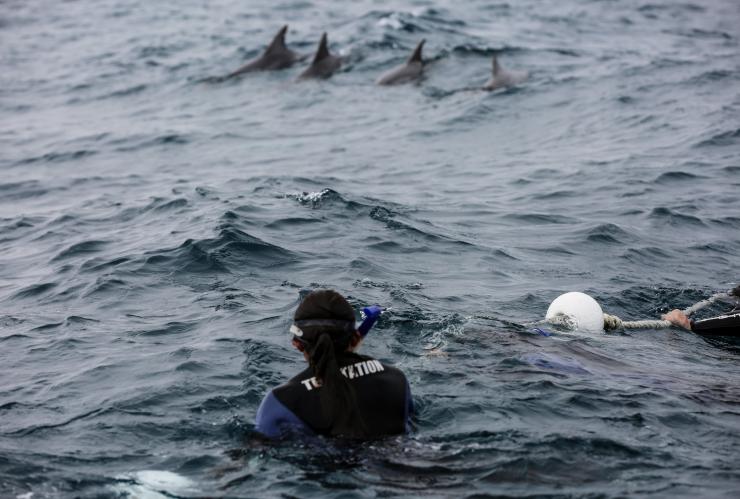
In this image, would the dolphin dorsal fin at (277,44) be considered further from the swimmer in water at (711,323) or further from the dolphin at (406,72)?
the swimmer in water at (711,323)

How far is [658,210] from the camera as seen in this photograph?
41.5ft

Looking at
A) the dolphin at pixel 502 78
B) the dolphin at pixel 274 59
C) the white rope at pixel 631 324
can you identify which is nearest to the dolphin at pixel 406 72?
the dolphin at pixel 502 78

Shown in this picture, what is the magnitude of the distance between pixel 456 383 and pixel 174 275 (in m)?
4.22

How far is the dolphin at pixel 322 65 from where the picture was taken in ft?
75.1

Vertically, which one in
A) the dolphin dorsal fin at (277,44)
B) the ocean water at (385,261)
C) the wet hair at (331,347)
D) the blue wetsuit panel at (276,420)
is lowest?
the ocean water at (385,261)

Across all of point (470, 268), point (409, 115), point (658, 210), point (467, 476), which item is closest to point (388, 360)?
point (467, 476)

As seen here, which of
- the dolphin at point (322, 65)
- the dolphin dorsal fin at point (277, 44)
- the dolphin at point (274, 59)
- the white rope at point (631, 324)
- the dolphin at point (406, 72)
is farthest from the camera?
the dolphin dorsal fin at point (277, 44)

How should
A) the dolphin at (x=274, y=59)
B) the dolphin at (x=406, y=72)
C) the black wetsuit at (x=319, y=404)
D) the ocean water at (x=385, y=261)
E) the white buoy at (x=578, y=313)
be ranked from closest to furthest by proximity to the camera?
the black wetsuit at (x=319, y=404) → the ocean water at (x=385, y=261) → the white buoy at (x=578, y=313) → the dolphin at (x=406, y=72) → the dolphin at (x=274, y=59)

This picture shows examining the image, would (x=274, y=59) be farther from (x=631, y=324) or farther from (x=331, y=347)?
(x=331, y=347)

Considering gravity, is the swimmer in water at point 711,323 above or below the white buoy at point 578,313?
below

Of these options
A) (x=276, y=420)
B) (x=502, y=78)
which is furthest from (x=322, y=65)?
(x=276, y=420)

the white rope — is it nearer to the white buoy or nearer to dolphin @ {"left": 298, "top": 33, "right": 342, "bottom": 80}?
the white buoy

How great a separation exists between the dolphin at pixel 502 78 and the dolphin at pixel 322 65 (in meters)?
4.25

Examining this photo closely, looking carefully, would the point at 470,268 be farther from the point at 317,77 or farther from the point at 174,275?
the point at 317,77
